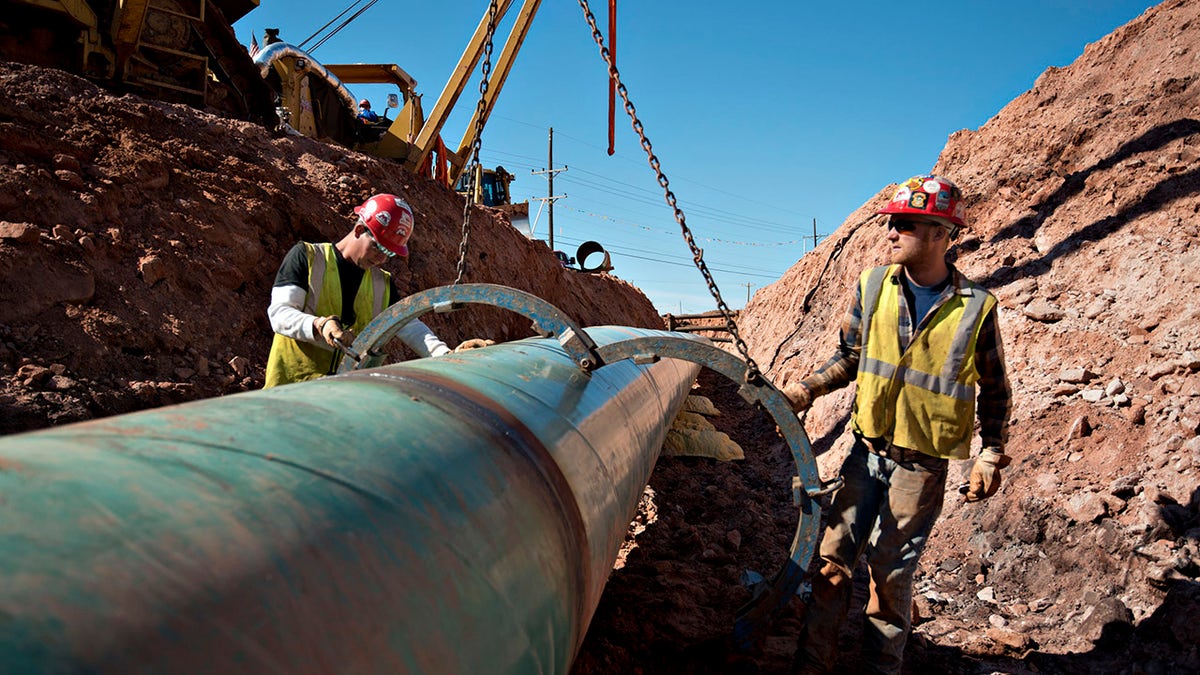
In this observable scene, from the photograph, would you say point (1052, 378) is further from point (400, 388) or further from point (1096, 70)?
point (1096, 70)

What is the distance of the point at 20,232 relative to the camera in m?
5.13

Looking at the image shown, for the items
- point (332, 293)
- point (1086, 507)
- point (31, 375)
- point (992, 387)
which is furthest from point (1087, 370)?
point (31, 375)

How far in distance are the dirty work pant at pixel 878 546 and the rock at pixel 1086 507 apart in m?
2.01

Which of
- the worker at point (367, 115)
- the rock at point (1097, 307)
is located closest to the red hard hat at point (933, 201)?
the rock at point (1097, 307)

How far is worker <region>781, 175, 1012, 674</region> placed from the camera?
3.01m

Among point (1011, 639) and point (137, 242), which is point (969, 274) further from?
point (137, 242)

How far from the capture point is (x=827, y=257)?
11.6 m

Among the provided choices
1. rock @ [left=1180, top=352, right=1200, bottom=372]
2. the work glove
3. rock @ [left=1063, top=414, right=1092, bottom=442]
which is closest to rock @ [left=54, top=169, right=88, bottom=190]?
the work glove

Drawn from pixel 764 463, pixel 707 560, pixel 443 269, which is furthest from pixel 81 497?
pixel 443 269

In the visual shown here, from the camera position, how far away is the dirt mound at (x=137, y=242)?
4.90 meters

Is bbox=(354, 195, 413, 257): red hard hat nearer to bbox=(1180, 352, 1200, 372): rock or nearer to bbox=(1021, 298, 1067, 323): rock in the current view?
bbox=(1180, 352, 1200, 372): rock

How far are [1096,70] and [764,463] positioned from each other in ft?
23.1

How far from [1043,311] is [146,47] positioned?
9954 millimetres

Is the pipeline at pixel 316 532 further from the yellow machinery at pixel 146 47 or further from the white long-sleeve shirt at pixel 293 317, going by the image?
the yellow machinery at pixel 146 47
